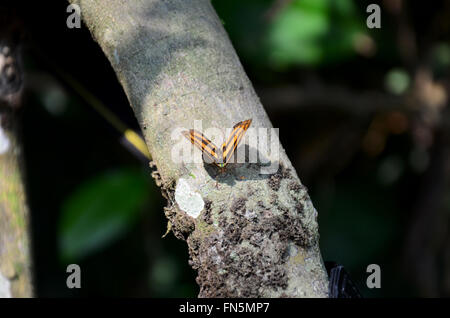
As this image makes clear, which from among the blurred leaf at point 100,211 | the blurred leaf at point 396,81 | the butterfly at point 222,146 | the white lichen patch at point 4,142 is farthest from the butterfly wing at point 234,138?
the blurred leaf at point 396,81

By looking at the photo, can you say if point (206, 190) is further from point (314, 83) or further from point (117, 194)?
point (314, 83)

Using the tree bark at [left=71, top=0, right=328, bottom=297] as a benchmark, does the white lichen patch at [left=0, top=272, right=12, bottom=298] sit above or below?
below

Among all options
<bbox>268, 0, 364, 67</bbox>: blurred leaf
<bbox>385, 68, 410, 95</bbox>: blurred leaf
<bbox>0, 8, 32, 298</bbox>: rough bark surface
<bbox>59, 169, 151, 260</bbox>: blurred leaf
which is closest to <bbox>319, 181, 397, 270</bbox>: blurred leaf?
<bbox>385, 68, 410, 95</bbox>: blurred leaf

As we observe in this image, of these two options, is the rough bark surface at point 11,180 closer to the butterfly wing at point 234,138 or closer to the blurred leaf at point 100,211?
the butterfly wing at point 234,138

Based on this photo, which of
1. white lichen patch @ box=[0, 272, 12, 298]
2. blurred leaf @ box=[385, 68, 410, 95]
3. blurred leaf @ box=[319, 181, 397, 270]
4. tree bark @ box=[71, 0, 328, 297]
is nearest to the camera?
tree bark @ box=[71, 0, 328, 297]

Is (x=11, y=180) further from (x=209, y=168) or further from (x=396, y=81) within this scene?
(x=396, y=81)

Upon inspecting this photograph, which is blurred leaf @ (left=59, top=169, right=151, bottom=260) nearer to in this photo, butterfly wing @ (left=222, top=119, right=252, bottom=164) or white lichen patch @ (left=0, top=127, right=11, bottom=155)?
white lichen patch @ (left=0, top=127, right=11, bottom=155)

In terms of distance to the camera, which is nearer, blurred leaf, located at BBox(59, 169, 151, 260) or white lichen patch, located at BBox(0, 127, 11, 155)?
white lichen patch, located at BBox(0, 127, 11, 155)
